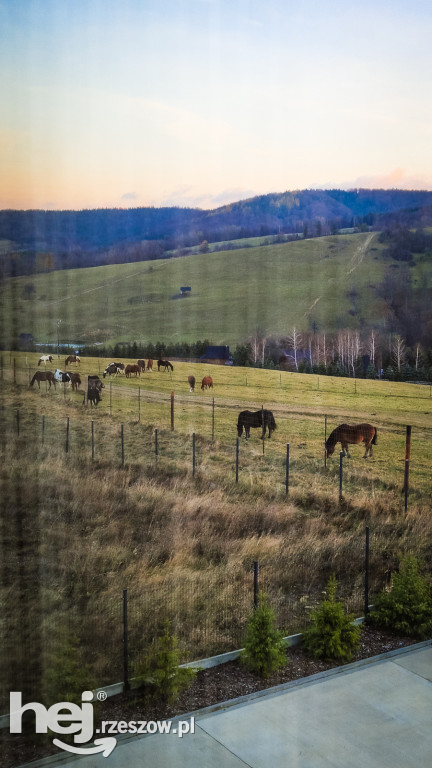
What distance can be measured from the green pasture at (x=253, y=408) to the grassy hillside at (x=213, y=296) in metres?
0.38

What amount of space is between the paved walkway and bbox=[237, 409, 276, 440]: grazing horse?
8.33 feet

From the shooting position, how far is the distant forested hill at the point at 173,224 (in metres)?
5.43

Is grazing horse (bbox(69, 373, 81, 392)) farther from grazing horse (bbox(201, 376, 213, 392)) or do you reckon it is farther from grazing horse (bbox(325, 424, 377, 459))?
grazing horse (bbox(325, 424, 377, 459))

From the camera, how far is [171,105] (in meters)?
6.19

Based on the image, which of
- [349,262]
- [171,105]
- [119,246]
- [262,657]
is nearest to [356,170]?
[349,262]

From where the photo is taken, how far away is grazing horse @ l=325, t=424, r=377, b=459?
24.1 feet

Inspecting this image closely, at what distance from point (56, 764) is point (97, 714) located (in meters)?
0.51

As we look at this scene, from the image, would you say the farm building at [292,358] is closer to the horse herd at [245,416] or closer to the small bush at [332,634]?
the horse herd at [245,416]

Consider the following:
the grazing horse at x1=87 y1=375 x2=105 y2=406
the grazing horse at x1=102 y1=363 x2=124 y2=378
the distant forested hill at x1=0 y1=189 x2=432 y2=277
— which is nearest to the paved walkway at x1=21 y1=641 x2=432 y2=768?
the grazing horse at x1=87 y1=375 x2=105 y2=406

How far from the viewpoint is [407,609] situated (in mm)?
5887

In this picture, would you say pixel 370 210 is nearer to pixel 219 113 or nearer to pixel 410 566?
pixel 219 113

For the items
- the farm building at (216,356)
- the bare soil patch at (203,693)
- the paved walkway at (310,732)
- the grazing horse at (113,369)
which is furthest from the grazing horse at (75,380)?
the paved walkway at (310,732)

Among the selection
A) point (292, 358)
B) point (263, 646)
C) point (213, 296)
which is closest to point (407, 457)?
point (292, 358)

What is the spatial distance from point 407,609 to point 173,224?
12.5 feet
